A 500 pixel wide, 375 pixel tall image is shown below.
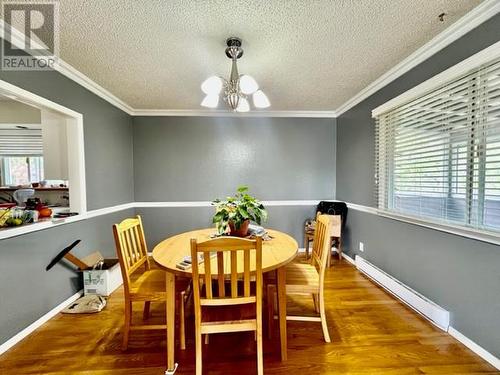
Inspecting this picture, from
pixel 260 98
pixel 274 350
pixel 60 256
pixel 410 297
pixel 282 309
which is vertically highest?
pixel 260 98

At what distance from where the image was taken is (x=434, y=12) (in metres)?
1.55

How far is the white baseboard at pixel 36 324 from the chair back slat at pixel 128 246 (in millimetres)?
951

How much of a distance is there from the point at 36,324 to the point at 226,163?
2.77 metres

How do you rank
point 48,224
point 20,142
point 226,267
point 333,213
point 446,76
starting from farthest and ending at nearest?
point 20,142 → point 333,213 → point 48,224 → point 446,76 → point 226,267

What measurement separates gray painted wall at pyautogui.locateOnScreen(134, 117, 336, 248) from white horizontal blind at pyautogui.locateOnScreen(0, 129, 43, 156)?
1.75 m

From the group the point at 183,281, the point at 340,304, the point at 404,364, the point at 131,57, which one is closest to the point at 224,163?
the point at 131,57

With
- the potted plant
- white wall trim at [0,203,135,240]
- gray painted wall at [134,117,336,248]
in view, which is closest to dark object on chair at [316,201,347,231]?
gray painted wall at [134,117,336,248]

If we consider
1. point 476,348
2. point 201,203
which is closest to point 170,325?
point 476,348

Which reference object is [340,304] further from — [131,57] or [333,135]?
[131,57]

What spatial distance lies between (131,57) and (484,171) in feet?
9.60

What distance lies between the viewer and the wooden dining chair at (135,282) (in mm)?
1630

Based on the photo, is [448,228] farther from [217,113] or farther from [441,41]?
[217,113]

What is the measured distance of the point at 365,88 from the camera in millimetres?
2822

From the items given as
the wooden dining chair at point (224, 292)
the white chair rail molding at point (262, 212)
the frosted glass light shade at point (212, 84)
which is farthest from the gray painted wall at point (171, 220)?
the wooden dining chair at point (224, 292)
